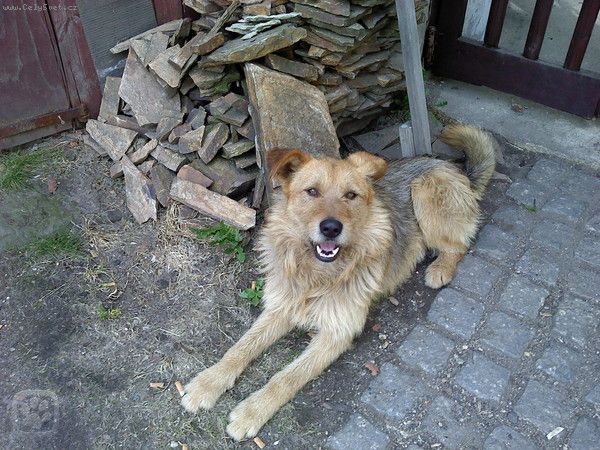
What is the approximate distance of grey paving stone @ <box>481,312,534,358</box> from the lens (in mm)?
3844

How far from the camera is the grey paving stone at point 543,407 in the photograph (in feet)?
11.2

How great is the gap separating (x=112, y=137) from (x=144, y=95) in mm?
463

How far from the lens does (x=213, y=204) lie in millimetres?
4613

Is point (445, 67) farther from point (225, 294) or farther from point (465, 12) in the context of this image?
point (225, 294)

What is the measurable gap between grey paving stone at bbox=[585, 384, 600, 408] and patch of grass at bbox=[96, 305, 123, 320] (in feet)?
10.3

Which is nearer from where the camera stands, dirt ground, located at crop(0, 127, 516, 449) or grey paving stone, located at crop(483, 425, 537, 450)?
grey paving stone, located at crop(483, 425, 537, 450)

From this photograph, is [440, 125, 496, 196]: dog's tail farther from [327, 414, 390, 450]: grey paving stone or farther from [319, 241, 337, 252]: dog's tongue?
[327, 414, 390, 450]: grey paving stone

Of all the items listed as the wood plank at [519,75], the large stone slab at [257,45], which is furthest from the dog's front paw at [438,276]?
the wood plank at [519,75]

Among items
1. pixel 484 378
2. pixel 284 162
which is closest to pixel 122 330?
pixel 284 162

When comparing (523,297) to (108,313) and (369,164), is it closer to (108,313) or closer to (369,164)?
(369,164)

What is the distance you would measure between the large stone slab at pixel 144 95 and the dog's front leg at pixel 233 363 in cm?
204

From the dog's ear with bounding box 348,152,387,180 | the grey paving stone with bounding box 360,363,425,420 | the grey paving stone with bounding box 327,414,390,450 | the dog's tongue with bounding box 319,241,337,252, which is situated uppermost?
the dog's ear with bounding box 348,152,387,180

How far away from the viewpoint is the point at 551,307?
13.5 ft

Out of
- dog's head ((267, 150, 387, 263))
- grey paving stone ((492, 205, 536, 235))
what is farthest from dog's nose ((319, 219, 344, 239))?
grey paving stone ((492, 205, 536, 235))
